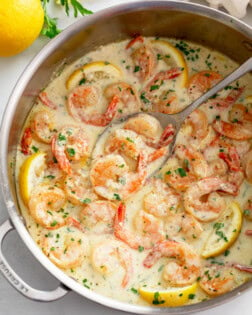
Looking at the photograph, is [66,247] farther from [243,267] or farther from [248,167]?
[248,167]

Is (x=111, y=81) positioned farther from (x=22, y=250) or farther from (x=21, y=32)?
(x=22, y=250)

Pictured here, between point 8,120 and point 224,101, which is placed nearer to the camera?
point 8,120

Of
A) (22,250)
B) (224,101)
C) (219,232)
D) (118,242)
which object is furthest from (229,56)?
(22,250)

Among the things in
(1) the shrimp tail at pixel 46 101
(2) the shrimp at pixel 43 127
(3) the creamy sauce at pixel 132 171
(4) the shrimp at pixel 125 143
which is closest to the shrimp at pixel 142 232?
(3) the creamy sauce at pixel 132 171

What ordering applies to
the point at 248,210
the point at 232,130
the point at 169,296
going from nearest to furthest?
the point at 169,296
the point at 248,210
the point at 232,130

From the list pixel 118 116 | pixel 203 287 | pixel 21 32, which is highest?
pixel 21 32

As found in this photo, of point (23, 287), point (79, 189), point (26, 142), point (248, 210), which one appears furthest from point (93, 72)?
point (23, 287)

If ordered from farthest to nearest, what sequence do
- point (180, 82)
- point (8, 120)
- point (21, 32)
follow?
point (180, 82) → point (21, 32) → point (8, 120)
